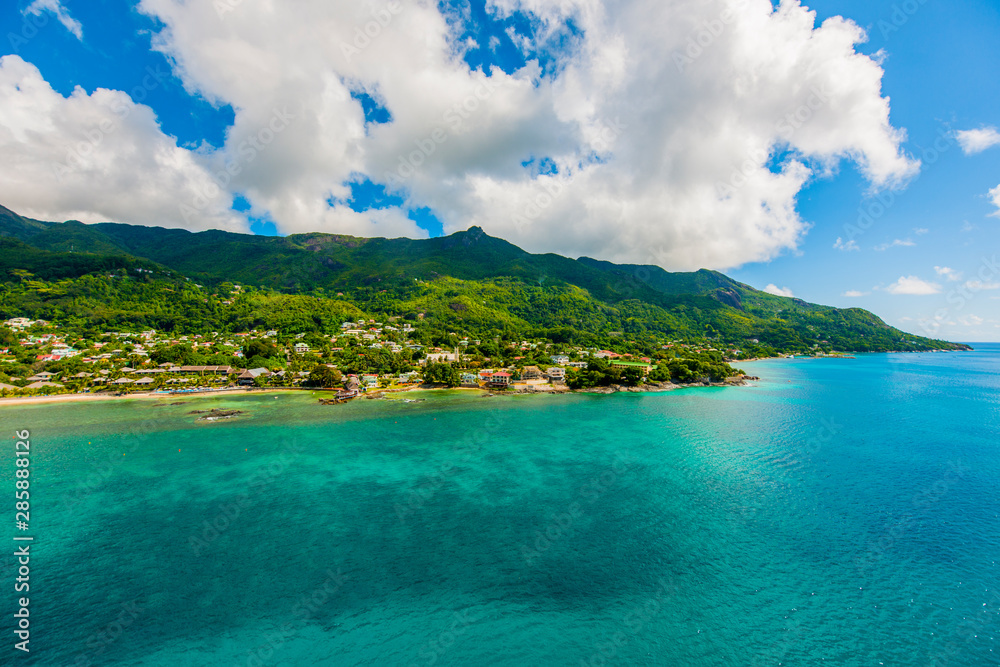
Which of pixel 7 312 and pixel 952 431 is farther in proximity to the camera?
pixel 7 312

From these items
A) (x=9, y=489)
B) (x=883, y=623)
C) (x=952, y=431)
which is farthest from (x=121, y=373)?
(x=952, y=431)

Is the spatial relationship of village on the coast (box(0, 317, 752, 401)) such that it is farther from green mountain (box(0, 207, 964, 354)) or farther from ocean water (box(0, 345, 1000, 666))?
ocean water (box(0, 345, 1000, 666))

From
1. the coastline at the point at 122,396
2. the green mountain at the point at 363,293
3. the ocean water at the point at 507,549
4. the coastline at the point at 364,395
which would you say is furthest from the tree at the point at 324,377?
the green mountain at the point at 363,293

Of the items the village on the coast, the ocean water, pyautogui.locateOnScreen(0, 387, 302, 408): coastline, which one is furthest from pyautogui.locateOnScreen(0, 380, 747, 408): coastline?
→ the ocean water

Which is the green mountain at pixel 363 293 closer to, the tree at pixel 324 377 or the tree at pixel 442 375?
the tree at pixel 442 375

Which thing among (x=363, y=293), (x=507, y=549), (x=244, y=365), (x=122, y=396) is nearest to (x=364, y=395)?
(x=244, y=365)

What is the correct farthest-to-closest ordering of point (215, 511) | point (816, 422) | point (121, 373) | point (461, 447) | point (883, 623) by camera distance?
1. point (121, 373)
2. point (816, 422)
3. point (461, 447)
4. point (215, 511)
5. point (883, 623)

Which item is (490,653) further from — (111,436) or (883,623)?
(111,436)
